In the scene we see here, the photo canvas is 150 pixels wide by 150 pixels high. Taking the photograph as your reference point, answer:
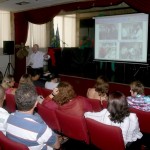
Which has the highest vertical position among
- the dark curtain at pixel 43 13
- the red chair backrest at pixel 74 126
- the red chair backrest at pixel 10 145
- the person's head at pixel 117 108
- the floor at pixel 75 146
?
the dark curtain at pixel 43 13

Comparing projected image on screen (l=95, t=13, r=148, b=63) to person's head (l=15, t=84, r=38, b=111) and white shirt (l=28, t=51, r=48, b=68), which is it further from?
person's head (l=15, t=84, r=38, b=111)

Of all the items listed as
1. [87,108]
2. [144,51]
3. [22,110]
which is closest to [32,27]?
[144,51]

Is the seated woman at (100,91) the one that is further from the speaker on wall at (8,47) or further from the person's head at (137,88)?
the speaker on wall at (8,47)

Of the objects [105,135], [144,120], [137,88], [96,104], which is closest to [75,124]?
[105,135]

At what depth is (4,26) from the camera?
953 cm

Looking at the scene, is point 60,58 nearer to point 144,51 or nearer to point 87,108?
point 144,51

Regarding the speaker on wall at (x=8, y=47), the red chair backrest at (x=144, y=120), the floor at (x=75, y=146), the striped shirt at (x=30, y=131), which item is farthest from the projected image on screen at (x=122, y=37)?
the striped shirt at (x=30, y=131)

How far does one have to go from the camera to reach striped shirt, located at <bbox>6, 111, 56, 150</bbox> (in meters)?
1.96

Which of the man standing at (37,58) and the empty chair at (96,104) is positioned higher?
the man standing at (37,58)

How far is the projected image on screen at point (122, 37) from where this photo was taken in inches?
247

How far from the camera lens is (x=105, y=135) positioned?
7.75 feet

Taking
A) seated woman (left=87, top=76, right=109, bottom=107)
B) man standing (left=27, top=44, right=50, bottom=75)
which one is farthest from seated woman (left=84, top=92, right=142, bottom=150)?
man standing (left=27, top=44, right=50, bottom=75)

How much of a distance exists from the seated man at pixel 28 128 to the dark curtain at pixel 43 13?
14.6 ft

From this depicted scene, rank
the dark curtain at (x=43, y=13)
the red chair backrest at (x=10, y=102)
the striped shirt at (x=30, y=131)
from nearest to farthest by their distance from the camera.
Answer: the striped shirt at (x=30, y=131) → the red chair backrest at (x=10, y=102) → the dark curtain at (x=43, y=13)
